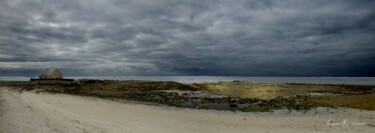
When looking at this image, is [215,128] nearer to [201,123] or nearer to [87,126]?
[201,123]

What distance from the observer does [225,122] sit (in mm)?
22438

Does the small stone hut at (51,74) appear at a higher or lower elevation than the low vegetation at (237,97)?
higher

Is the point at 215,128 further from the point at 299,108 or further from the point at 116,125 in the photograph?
the point at 299,108

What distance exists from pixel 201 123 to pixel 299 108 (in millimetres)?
15546

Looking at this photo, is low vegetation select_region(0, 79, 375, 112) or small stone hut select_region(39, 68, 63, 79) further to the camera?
small stone hut select_region(39, 68, 63, 79)

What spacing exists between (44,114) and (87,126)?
5746 mm

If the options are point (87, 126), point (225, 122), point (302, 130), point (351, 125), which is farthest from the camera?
point (225, 122)

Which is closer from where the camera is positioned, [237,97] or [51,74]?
[237,97]

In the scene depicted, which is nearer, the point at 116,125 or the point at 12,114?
the point at 116,125

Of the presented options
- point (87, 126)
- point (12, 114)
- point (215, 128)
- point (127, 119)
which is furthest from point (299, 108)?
point (12, 114)

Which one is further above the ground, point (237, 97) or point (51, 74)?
point (51, 74)

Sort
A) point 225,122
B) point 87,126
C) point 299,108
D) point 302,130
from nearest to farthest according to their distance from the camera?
point 87,126 < point 302,130 < point 225,122 < point 299,108

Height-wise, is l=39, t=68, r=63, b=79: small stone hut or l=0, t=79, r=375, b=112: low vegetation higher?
l=39, t=68, r=63, b=79: small stone hut

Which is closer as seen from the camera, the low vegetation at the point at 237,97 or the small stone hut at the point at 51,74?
the low vegetation at the point at 237,97
